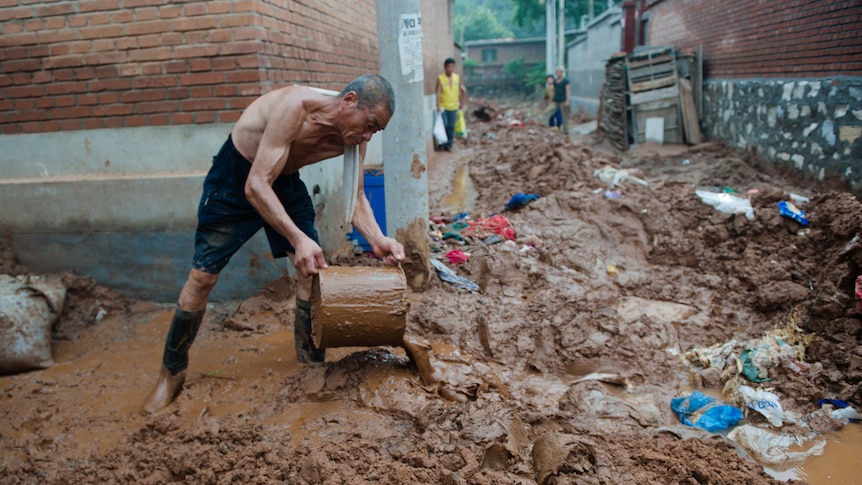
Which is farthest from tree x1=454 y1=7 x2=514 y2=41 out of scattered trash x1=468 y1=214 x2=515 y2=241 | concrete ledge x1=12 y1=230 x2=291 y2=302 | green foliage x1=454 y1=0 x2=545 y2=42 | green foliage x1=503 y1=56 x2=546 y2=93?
concrete ledge x1=12 y1=230 x2=291 y2=302

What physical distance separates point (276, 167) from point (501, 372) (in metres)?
1.85

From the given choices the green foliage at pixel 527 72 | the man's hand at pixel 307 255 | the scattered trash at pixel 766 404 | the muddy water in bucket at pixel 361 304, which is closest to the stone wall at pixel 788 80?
the scattered trash at pixel 766 404

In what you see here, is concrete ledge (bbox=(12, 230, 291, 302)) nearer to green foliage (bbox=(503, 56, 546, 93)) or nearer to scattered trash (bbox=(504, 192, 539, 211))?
scattered trash (bbox=(504, 192, 539, 211))

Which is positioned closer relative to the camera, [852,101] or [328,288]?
[328,288]

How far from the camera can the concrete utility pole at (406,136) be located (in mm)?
4254

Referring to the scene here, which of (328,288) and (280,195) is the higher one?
(280,195)

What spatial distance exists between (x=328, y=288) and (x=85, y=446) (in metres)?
1.50

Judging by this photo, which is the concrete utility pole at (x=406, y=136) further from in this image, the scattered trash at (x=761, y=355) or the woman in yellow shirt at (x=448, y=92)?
the woman in yellow shirt at (x=448, y=92)

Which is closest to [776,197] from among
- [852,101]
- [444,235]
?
[852,101]

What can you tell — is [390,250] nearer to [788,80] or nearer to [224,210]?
[224,210]

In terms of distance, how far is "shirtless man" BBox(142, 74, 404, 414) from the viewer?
2797 mm

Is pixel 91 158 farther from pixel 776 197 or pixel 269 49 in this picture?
pixel 776 197

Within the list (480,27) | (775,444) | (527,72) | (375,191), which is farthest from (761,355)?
(480,27)

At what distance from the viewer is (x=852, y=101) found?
6441 millimetres
